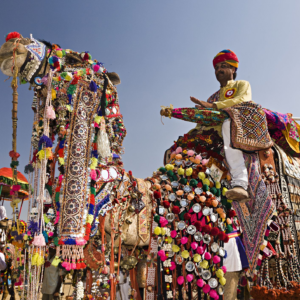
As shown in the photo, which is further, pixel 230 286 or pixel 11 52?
pixel 230 286

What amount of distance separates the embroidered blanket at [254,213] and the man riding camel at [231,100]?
0.48 feet

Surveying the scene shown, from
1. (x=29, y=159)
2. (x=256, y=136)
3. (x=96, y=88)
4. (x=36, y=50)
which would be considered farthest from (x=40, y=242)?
(x=256, y=136)

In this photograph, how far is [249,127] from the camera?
340cm

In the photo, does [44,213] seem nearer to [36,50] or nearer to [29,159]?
[29,159]

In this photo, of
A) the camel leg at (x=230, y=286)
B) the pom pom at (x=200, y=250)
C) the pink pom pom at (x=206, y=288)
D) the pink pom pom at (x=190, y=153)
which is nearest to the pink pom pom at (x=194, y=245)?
the pom pom at (x=200, y=250)

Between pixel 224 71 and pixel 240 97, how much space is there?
60 centimetres

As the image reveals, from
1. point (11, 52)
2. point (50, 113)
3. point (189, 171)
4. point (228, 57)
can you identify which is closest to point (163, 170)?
point (189, 171)

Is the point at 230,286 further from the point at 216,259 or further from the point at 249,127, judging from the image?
the point at 249,127

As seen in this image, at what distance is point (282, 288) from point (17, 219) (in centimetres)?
274

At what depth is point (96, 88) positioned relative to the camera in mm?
2965

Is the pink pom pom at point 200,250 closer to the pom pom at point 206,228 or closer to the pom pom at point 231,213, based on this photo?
the pom pom at point 206,228

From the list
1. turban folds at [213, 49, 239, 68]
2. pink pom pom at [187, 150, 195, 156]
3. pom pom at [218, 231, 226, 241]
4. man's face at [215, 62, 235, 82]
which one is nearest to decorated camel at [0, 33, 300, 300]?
pom pom at [218, 231, 226, 241]

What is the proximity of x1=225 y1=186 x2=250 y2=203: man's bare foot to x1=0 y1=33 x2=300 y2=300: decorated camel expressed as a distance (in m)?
0.17

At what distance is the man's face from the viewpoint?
405 cm
